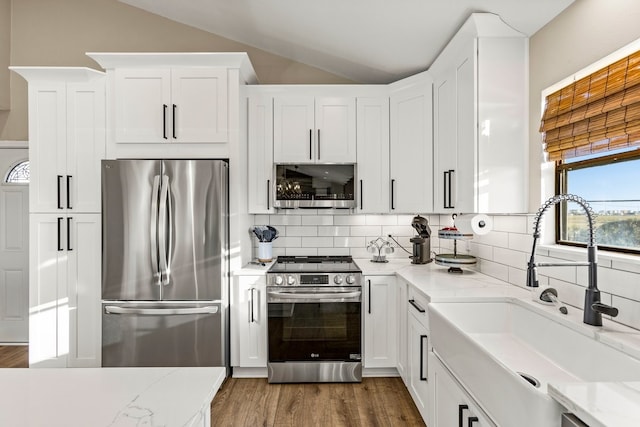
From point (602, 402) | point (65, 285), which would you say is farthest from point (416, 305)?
point (65, 285)

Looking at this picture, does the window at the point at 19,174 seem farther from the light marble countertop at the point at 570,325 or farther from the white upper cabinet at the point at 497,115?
the white upper cabinet at the point at 497,115

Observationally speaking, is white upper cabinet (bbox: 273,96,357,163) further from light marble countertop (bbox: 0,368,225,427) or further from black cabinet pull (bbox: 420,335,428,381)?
light marble countertop (bbox: 0,368,225,427)

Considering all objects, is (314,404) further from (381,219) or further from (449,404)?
(381,219)

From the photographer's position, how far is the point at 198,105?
286cm

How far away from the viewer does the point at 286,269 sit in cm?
294

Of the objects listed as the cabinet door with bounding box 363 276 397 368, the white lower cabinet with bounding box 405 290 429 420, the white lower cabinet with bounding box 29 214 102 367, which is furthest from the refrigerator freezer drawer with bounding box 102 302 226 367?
the white lower cabinet with bounding box 405 290 429 420

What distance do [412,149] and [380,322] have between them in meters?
1.45

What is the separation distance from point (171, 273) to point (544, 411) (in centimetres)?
243

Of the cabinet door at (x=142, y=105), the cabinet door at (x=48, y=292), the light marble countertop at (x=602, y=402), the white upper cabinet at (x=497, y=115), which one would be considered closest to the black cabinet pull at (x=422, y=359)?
the white upper cabinet at (x=497, y=115)

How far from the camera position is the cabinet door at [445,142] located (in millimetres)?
2574

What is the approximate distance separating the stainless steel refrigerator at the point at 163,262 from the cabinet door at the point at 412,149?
4.84ft

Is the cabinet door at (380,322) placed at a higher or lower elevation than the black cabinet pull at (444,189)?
lower

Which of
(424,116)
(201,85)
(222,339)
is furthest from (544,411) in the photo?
(201,85)

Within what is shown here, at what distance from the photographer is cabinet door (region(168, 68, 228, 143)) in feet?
9.34
